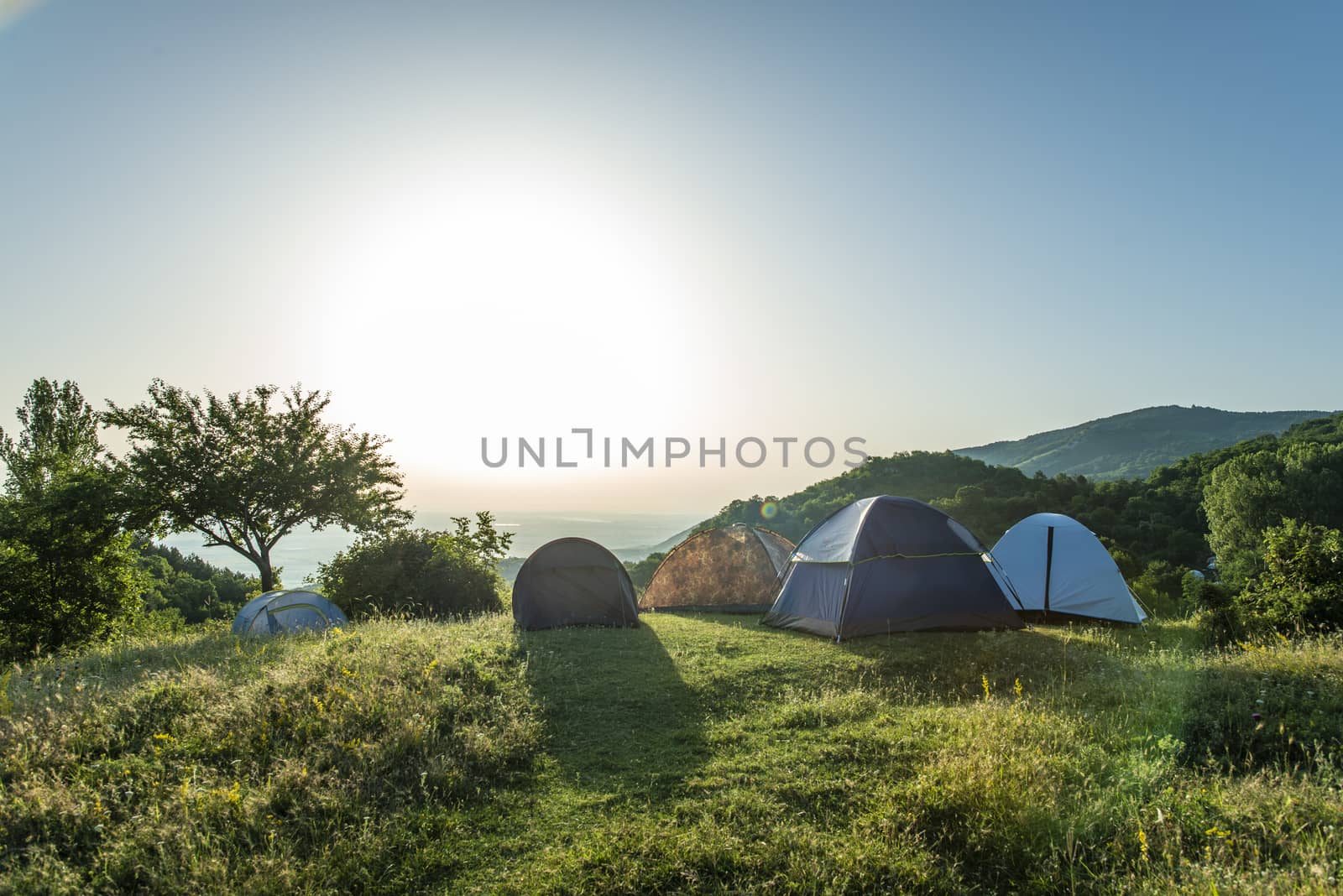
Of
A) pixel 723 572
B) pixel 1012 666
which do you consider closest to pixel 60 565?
pixel 723 572

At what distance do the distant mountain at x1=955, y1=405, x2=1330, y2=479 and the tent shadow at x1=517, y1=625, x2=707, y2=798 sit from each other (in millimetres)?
77601

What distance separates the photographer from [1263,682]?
7.54 meters

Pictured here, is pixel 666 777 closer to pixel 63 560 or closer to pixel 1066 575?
pixel 1066 575

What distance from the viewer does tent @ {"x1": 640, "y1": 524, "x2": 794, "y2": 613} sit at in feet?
56.1

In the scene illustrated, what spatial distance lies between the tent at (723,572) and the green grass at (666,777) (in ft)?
25.6

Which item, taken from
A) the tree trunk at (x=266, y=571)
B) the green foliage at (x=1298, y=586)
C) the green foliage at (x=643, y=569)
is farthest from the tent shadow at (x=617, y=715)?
the tree trunk at (x=266, y=571)

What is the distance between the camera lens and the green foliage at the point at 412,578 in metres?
18.7

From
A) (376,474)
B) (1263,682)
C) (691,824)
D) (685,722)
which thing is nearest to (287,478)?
(376,474)

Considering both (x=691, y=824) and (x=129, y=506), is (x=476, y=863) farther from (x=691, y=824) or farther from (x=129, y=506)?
(x=129, y=506)

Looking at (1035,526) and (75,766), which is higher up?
(1035,526)

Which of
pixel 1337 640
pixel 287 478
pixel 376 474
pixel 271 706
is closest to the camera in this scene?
pixel 271 706

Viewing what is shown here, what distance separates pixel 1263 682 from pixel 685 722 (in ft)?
21.7

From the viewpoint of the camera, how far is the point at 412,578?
62.7ft

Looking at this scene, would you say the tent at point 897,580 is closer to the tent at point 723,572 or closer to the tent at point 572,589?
the tent at point 572,589
